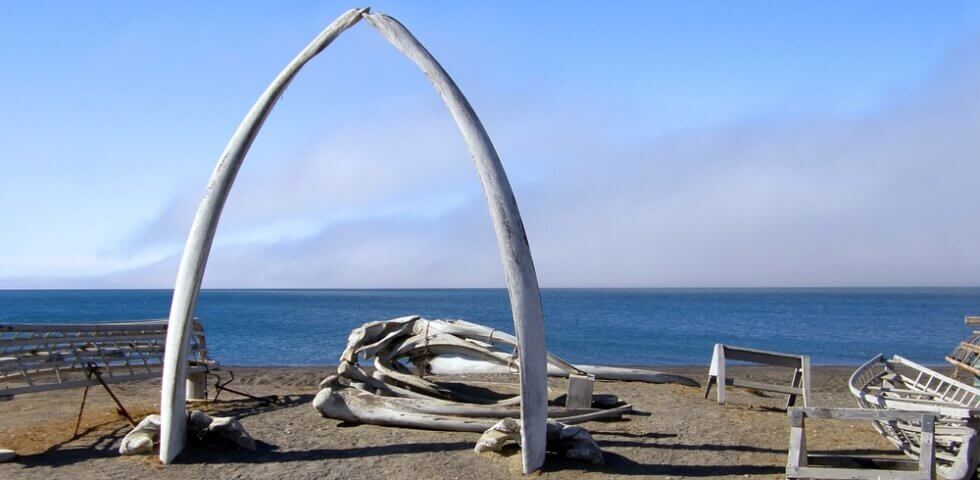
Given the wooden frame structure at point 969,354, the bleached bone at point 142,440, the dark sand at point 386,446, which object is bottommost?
the dark sand at point 386,446

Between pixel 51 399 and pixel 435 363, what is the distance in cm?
656

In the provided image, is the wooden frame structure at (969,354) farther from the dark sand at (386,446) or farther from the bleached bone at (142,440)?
the bleached bone at (142,440)

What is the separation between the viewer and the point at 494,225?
803 centimetres

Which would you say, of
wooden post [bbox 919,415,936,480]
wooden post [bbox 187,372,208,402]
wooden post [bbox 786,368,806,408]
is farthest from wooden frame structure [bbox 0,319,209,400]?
wooden post [bbox 786,368,806,408]

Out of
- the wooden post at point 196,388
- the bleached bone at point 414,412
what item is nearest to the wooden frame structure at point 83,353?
the wooden post at point 196,388

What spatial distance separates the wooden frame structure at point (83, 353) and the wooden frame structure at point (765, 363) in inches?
318

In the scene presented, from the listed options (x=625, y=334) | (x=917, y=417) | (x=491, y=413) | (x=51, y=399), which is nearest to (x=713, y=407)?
(x=491, y=413)

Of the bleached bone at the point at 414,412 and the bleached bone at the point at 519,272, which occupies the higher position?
the bleached bone at the point at 519,272

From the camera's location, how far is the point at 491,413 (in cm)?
1006

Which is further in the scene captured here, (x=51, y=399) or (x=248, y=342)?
(x=248, y=342)

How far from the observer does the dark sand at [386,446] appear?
8367 millimetres

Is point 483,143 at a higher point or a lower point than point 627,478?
higher

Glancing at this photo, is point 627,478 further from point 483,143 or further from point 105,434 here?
point 105,434

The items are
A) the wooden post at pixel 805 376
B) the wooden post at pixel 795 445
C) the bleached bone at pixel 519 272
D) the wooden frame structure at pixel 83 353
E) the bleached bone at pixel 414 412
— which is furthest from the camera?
the wooden post at pixel 805 376
